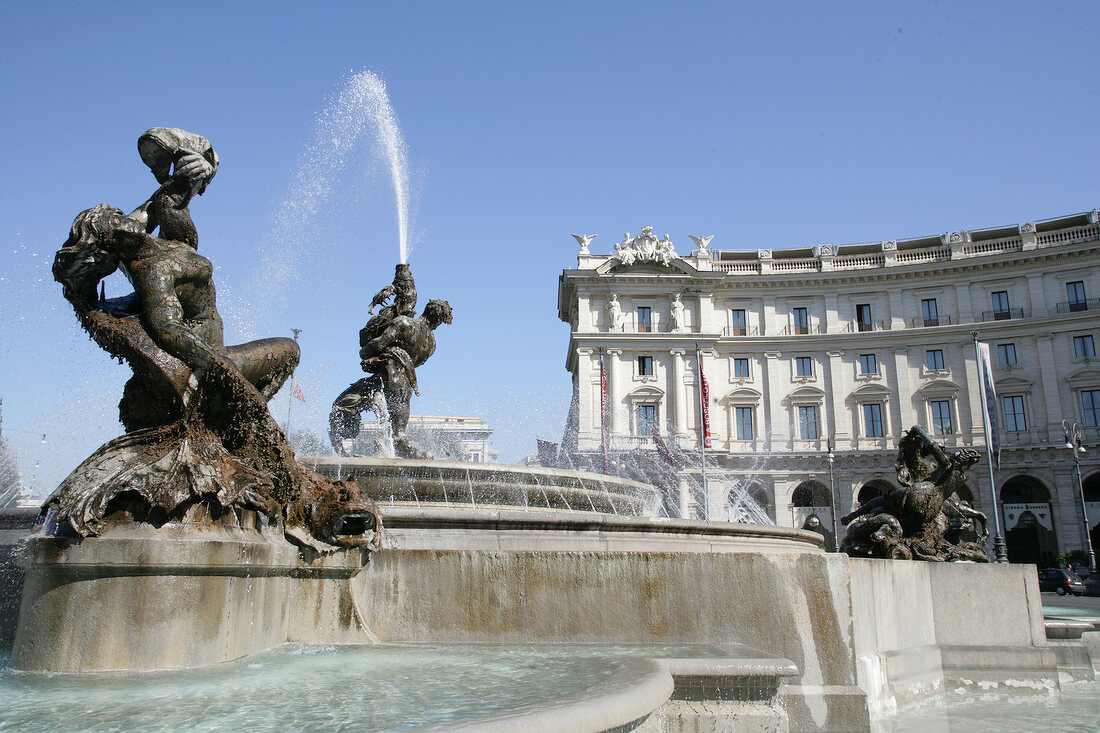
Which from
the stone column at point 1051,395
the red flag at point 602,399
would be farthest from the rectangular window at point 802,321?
the red flag at point 602,399

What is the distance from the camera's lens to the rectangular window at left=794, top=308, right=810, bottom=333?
4931 centimetres

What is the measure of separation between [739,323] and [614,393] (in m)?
10.3

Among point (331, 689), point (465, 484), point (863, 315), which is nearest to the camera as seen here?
point (331, 689)

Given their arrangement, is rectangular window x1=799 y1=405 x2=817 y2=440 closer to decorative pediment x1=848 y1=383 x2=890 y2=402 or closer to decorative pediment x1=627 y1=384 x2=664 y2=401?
decorative pediment x1=848 y1=383 x2=890 y2=402

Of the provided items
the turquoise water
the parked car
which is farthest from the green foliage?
the parked car

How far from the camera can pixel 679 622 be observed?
4734mm

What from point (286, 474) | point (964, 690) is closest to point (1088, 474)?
point (964, 690)

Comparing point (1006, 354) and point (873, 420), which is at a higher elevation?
point (1006, 354)

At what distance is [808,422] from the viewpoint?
156 feet

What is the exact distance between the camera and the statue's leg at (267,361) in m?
4.08

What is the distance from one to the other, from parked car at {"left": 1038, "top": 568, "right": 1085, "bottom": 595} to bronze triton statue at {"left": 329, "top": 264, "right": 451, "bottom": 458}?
23.6m

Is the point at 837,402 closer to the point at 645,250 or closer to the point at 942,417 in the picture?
Result: the point at 942,417

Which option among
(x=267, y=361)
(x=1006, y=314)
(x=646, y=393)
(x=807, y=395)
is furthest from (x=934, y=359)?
(x=267, y=361)

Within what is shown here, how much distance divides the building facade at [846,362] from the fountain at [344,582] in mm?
36660
